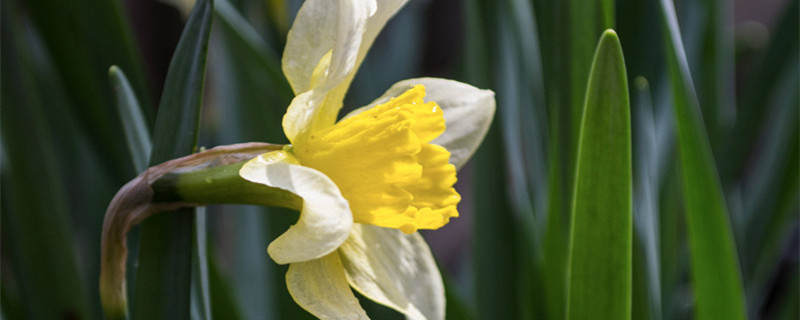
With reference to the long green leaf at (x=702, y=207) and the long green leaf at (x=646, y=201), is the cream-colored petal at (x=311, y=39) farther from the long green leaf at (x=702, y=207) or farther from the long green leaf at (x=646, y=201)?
the long green leaf at (x=646, y=201)

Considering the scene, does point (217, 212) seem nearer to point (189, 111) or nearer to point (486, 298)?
point (486, 298)

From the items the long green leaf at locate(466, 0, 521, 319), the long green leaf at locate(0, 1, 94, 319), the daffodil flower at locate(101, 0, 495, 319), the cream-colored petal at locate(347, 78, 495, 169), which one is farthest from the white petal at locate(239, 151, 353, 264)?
the long green leaf at locate(466, 0, 521, 319)

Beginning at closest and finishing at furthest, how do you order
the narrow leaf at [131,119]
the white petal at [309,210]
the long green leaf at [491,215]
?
1. the white petal at [309,210]
2. the narrow leaf at [131,119]
3. the long green leaf at [491,215]

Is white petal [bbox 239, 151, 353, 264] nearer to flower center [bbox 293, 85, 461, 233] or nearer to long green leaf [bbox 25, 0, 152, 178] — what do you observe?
flower center [bbox 293, 85, 461, 233]

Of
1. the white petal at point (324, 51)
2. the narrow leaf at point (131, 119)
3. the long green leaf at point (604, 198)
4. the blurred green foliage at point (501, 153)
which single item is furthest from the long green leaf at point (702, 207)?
the narrow leaf at point (131, 119)

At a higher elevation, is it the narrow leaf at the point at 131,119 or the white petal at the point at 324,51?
the white petal at the point at 324,51

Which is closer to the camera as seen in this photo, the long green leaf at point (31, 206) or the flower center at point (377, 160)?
the flower center at point (377, 160)

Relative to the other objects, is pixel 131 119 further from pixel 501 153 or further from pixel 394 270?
pixel 501 153
